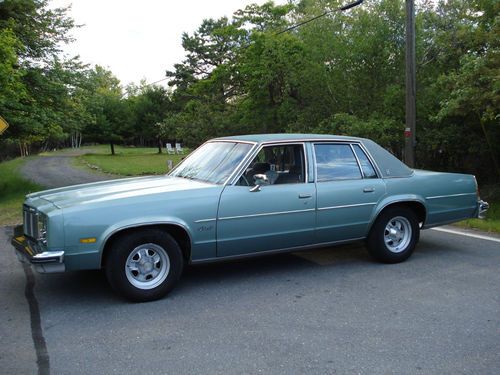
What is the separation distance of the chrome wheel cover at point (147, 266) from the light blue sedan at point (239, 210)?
0.01 meters

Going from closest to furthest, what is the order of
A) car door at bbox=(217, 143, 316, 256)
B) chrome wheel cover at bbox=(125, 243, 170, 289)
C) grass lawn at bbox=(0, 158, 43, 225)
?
chrome wheel cover at bbox=(125, 243, 170, 289), car door at bbox=(217, 143, 316, 256), grass lawn at bbox=(0, 158, 43, 225)

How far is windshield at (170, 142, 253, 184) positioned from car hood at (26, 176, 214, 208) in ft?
0.49

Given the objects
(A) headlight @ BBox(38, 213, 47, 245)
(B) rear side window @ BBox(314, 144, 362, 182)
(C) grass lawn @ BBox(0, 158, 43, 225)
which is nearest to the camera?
(A) headlight @ BBox(38, 213, 47, 245)

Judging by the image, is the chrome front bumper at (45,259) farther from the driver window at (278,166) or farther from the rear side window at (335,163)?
the rear side window at (335,163)

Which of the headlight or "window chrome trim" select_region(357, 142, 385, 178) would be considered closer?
the headlight

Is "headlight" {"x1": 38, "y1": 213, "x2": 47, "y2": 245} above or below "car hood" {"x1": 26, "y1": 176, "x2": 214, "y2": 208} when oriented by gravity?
below

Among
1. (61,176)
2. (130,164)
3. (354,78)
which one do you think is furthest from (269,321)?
(130,164)

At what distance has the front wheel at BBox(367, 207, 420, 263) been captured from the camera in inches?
232

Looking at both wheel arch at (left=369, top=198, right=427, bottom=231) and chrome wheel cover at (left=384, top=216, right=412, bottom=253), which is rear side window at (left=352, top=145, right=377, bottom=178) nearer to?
wheel arch at (left=369, top=198, right=427, bottom=231)

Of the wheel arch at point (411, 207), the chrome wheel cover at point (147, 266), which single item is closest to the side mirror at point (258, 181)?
the chrome wheel cover at point (147, 266)

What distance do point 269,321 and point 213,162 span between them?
2.16 metres

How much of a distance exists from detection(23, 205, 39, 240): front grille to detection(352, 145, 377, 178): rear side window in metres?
3.75

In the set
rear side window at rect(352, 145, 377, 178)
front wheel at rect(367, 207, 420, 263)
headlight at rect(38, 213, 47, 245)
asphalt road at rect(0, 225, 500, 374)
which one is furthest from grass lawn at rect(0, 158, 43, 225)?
front wheel at rect(367, 207, 420, 263)

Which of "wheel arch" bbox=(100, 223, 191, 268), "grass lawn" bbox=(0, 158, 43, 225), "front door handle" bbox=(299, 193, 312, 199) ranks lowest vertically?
"grass lawn" bbox=(0, 158, 43, 225)
